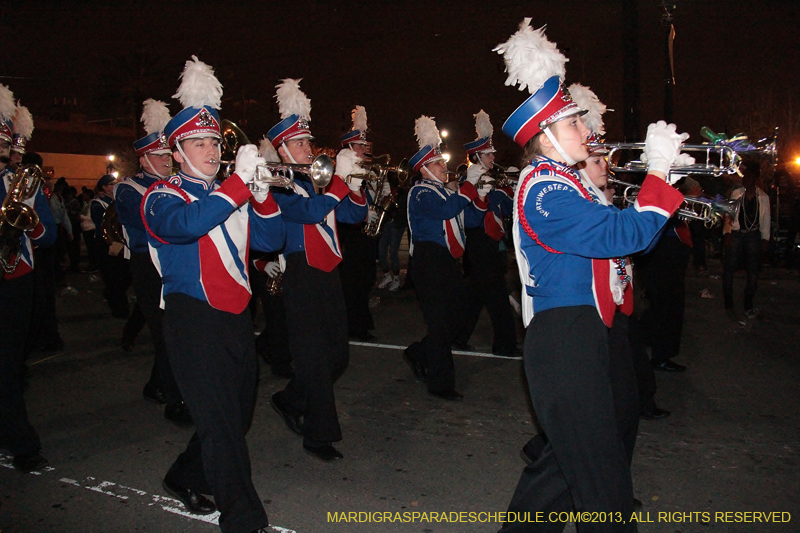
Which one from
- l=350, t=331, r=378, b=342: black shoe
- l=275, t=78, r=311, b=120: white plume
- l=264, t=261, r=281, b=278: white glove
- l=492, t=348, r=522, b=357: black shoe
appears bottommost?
l=492, t=348, r=522, b=357: black shoe

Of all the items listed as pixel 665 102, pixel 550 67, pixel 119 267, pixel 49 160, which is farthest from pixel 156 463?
pixel 49 160

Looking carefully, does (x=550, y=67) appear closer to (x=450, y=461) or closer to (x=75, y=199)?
(x=450, y=461)

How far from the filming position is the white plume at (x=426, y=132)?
23.1 ft

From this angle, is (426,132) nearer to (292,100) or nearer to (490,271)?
(490,271)

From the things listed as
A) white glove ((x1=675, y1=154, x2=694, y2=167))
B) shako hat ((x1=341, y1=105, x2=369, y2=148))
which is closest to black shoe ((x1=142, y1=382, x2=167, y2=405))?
shako hat ((x1=341, y1=105, x2=369, y2=148))

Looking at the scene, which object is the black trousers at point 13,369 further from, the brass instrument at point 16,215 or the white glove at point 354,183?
the white glove at point 354,183

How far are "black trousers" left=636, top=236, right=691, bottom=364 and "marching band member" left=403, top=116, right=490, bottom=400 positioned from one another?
6.40ft

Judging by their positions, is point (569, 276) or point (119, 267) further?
point (119, 267)

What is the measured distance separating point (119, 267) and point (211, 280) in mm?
7252

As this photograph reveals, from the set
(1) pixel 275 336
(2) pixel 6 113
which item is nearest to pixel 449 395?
(1) pixel 275 336

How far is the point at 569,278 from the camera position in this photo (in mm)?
2881

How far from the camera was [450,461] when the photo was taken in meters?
4.67

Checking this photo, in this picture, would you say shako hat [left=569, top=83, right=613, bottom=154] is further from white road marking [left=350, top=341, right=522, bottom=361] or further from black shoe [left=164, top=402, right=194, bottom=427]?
black shoe [left=164, top=402, right=194, bottom=427]

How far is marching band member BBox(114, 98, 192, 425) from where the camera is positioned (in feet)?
18.1
